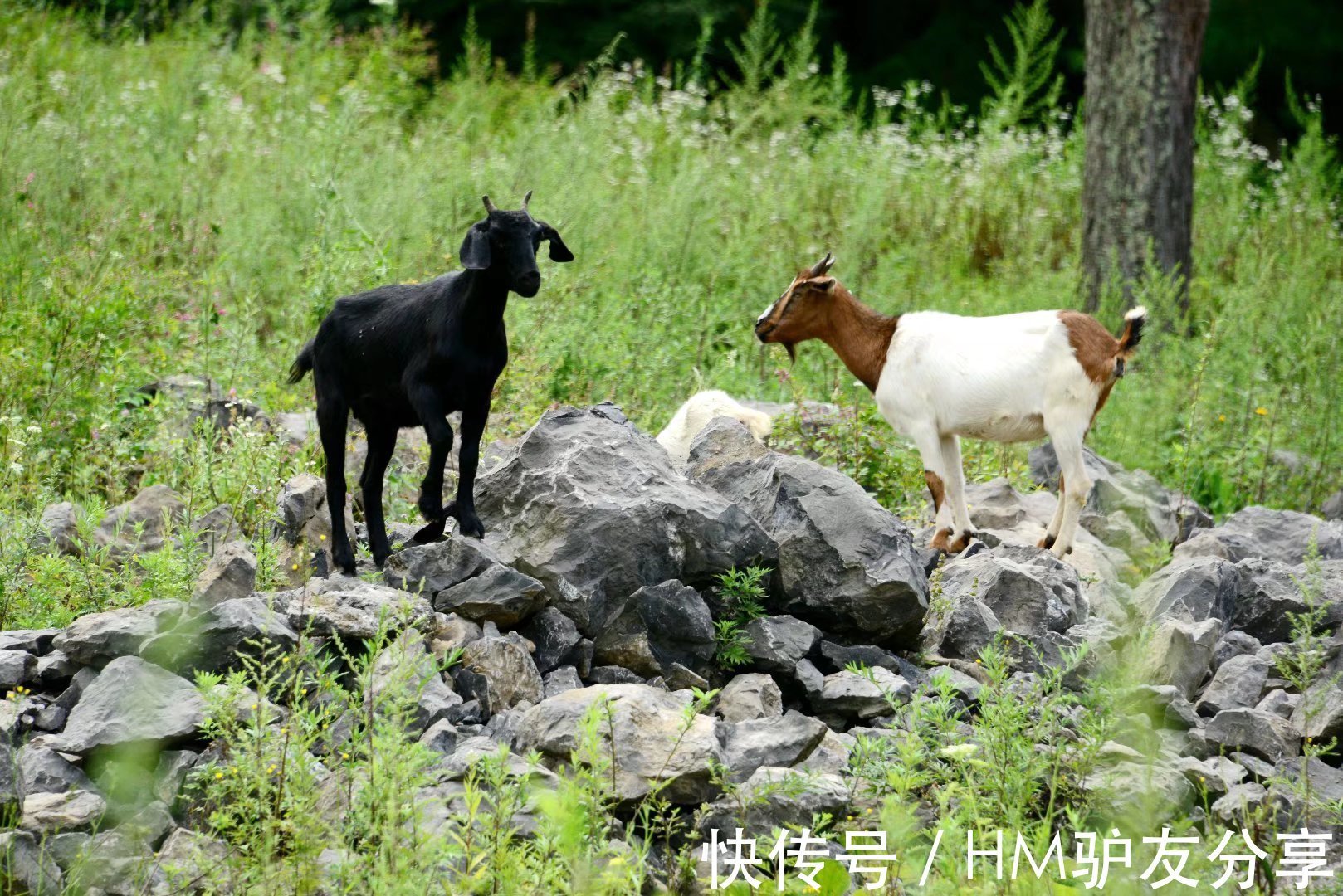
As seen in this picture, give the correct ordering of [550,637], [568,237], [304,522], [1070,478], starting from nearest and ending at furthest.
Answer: [550,637]
[304,522]
[1070,478]
[568,237]

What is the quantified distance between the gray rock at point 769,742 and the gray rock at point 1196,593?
1.89 m

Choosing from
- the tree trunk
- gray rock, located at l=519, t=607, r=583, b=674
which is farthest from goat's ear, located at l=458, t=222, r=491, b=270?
the tree trunk

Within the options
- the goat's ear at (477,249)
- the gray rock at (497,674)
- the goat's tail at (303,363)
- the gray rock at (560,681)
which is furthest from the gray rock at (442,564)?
the goat's ear at (477,249)

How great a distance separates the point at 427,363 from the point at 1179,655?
9.12 ft

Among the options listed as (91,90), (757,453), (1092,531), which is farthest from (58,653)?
(91,90)

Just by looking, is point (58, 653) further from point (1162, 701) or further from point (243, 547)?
point (1162, 701)

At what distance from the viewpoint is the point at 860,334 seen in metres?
6.66

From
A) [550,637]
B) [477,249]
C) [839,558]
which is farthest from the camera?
[839,558]

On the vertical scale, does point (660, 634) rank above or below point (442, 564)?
below

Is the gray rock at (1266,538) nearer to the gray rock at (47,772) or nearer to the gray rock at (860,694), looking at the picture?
the gray rock at (860,694)

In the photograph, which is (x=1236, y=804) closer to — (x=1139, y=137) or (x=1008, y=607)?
(x=1008, y=607)

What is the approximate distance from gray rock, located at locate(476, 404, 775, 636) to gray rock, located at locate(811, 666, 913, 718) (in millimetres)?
552

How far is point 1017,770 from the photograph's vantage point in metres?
3.90

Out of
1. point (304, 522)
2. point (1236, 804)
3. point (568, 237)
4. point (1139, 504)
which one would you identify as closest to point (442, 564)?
point (304, 522)
